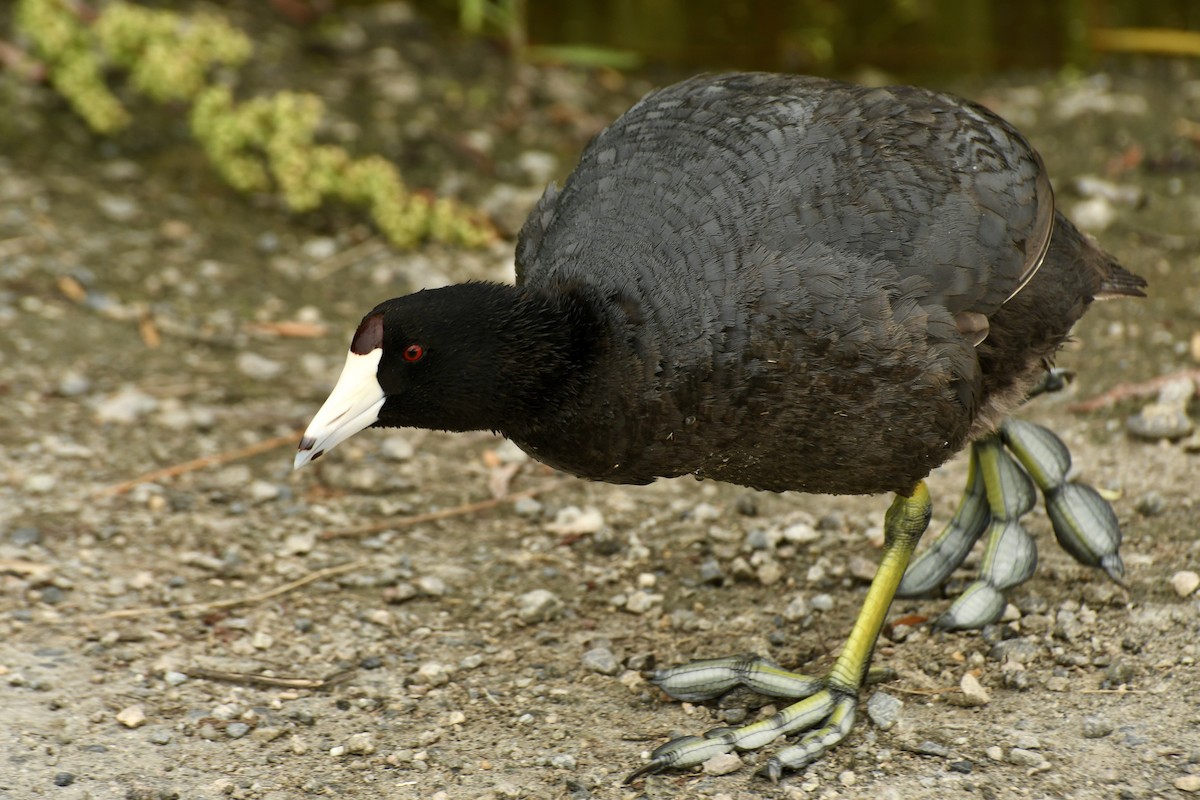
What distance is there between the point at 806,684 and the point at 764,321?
1.11 metres

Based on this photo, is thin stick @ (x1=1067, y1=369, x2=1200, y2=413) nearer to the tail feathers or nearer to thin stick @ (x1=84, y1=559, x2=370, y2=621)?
the tail feathers

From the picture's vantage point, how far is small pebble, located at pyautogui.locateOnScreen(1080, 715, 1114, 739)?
360 cm

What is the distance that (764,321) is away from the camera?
3494 mm

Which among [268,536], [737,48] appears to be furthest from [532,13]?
[268,536]

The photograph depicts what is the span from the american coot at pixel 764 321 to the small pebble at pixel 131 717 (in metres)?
0.93

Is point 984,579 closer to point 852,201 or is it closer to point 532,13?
point 852,201

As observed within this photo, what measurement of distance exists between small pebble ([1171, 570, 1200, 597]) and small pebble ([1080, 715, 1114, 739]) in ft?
2.40

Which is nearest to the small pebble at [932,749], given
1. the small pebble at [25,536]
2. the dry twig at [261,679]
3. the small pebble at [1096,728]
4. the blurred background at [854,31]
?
the small pebble at [1096,728]

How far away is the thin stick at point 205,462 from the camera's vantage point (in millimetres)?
4910

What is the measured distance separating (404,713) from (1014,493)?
2040mm

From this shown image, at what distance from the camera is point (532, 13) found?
8.54m

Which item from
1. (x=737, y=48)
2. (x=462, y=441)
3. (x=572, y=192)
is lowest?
(x=462, y=441)

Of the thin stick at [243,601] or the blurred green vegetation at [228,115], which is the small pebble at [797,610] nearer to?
the thin stick at [243,601]

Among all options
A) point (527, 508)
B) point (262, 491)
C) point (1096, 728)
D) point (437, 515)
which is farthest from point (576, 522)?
point (1096, 728)
